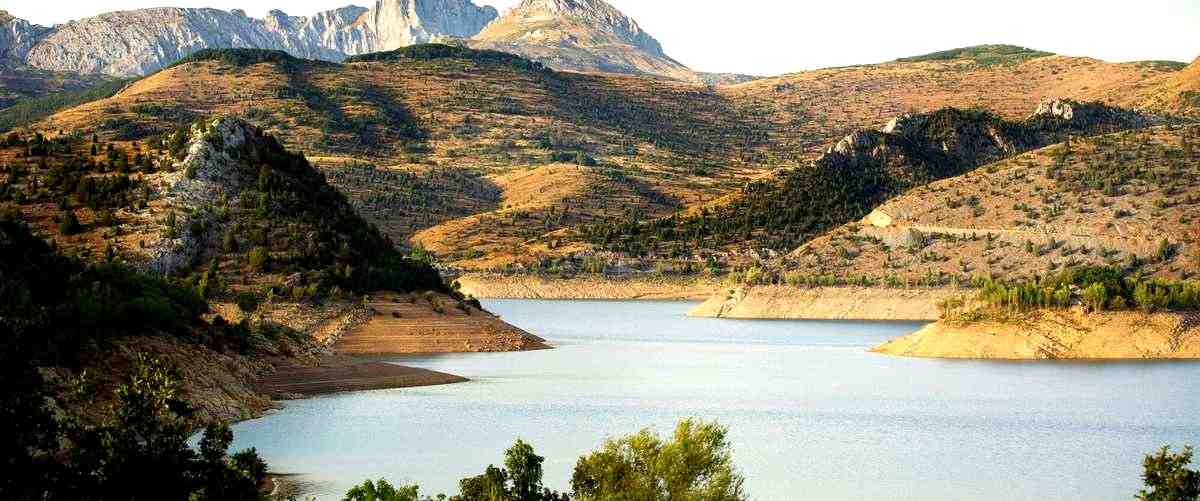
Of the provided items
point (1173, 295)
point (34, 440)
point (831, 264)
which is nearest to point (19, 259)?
point (34, 440)

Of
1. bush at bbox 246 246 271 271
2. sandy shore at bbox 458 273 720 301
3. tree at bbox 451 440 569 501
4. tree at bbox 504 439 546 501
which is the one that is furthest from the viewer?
sandy shore at bbox 458 273 720 301

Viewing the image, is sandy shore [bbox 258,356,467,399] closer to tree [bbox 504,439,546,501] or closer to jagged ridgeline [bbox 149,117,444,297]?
jagged ridgeline [bbox 149,117,444,297]

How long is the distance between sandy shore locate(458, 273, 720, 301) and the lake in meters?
83.6

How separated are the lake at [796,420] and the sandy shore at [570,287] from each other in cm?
8362

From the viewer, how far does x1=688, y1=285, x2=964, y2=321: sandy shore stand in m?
144

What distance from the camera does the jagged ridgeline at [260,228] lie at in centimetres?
9756

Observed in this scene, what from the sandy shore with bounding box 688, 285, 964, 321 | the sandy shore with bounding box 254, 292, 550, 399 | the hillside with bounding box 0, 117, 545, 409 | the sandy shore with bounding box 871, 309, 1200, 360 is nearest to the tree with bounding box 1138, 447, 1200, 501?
the sandy shore with bounding box 254, 292, 550, 399

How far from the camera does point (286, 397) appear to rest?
6738 centimetres

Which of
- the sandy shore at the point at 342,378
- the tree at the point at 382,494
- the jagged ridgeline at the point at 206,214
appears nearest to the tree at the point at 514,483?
the tree at the point at 382,494

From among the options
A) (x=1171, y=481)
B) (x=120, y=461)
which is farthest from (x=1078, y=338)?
(x=120, y=461)

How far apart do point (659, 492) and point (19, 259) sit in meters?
35.1

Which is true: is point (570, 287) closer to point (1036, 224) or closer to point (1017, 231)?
point (1017, 231)

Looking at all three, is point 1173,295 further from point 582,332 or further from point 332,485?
point 332,485

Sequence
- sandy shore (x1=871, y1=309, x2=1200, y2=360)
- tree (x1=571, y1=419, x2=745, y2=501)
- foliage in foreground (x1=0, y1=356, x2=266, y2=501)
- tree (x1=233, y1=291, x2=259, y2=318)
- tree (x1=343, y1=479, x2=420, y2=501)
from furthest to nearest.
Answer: sandy shore (x1=871, y1=309, x2=1200, y2=360)
tree (x1=233, y1=291, x2=259, y2=318)
tree (x1=571, y1=419, x2=745, y2=501)
foliage in foreground (x1=0, y1=356, x2=266, y2=501)
tree (x1=343, y1=479, x2=420, y2=501)
